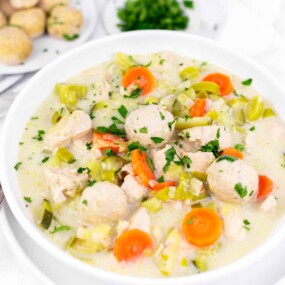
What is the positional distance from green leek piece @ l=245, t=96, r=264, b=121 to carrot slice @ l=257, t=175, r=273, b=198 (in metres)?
0.55

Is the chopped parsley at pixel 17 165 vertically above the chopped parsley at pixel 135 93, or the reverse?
the chopped parsley at pixel 135 93

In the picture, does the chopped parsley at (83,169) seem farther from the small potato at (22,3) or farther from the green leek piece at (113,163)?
the small potato at (22,3)

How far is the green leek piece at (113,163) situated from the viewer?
3487 millimetres

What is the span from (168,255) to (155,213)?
0.32 metres

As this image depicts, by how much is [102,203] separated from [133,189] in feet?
0.86

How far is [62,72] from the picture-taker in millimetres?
4184

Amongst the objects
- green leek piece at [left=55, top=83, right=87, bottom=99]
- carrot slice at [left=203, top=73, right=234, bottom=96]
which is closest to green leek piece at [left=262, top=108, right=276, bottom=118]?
carrot slice at [left=203, top=73, right=234, bottom=96]

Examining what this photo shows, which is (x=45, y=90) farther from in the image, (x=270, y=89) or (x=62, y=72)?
(x=270, y=89)

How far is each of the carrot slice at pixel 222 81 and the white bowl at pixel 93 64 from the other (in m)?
0.18

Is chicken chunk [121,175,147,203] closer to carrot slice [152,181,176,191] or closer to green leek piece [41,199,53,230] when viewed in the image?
carrot slice [152,181,176,191]

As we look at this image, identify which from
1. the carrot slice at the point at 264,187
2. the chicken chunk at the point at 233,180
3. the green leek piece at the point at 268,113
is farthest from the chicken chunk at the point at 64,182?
the green leek piece at the point at 268,113

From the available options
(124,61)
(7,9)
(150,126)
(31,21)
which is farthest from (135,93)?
(7,9)

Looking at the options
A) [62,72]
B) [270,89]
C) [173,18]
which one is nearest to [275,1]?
[173,18]

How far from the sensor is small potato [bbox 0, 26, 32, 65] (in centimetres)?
470
